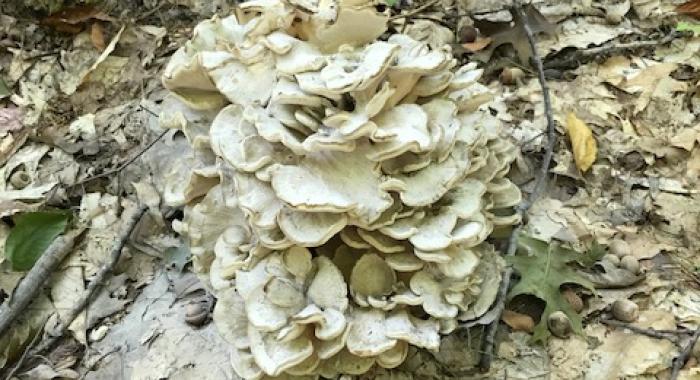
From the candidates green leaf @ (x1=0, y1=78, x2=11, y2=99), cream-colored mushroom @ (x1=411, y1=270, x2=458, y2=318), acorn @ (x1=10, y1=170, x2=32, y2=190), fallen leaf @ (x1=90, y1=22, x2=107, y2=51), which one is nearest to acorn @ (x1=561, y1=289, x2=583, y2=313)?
cream-colored mushroom @ (x1=411, y1=270, x2=458, y2=318)

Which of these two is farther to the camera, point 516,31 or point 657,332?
point 516,31

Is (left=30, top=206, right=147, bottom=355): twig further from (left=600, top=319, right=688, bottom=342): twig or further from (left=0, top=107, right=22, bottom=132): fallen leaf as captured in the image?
(left=600, top=319, right=688, bottom=342): twig

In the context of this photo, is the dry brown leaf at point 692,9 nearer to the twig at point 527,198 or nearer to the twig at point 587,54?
the twig at point 587,54

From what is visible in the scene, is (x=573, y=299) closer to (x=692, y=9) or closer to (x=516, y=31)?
(x=516, y=31)

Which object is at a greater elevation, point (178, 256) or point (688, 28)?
point (688, 28)

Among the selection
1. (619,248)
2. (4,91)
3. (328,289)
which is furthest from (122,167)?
(619,248)

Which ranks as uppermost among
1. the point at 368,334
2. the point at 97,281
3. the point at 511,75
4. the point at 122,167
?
the point at 368,334
